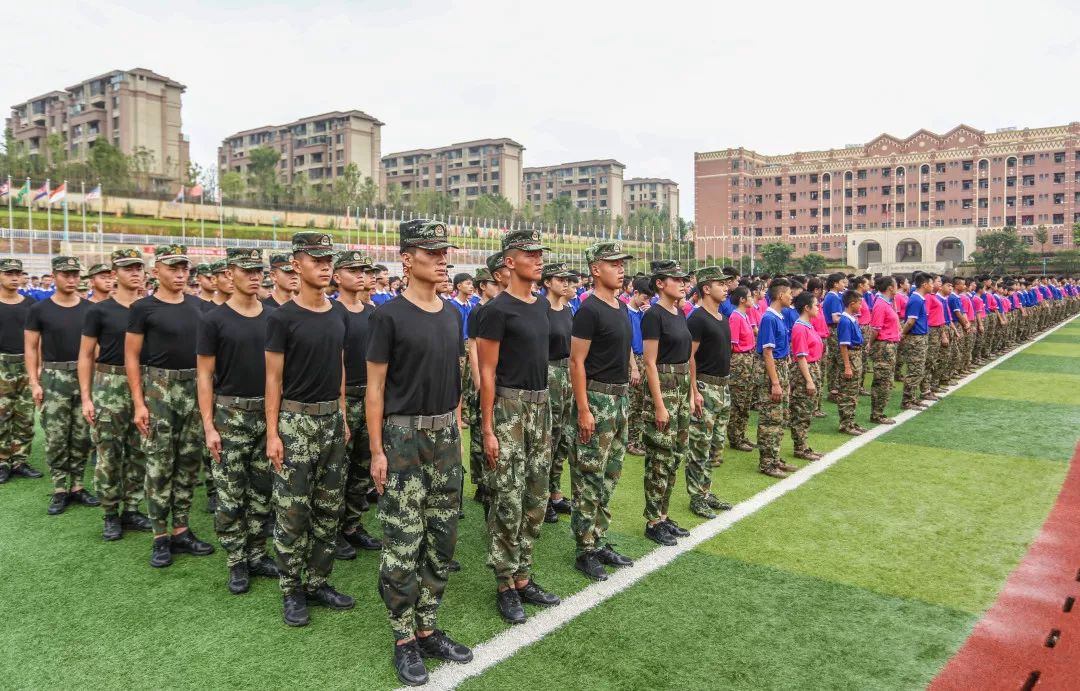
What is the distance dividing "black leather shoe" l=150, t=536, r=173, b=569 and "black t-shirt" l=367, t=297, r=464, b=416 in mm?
2749

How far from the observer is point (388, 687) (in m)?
3.69

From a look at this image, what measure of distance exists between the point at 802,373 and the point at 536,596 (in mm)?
4954

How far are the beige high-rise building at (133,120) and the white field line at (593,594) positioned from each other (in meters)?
70.8

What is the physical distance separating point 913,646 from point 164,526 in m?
5.40

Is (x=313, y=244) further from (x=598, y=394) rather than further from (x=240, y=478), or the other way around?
(x=598, y=394)

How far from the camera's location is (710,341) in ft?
21.7

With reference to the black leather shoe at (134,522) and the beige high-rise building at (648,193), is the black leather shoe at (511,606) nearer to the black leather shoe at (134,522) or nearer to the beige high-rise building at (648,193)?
the black leather shoe at (134,522)

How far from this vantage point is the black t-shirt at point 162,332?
554 centimetres

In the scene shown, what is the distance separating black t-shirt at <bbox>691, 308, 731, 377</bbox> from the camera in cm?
657

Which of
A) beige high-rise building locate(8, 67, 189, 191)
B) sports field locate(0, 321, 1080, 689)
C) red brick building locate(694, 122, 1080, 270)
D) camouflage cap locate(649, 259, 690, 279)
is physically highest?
beige high-rise building locate(8, 67, 189, 191)

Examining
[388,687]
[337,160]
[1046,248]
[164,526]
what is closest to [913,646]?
[388,687]

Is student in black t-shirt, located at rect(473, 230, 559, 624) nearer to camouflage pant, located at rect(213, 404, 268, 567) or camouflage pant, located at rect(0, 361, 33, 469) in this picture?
camouflage pant, located at rect(213, 404, 268, 567)

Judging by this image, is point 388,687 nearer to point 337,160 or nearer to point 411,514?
point 411,514

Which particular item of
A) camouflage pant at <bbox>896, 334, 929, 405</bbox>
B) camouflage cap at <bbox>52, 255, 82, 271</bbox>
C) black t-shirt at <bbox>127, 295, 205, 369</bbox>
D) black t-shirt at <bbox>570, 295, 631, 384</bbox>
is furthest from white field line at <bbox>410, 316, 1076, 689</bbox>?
camouflage cap at <bbox>52, 255, 82, 271</bbox>
